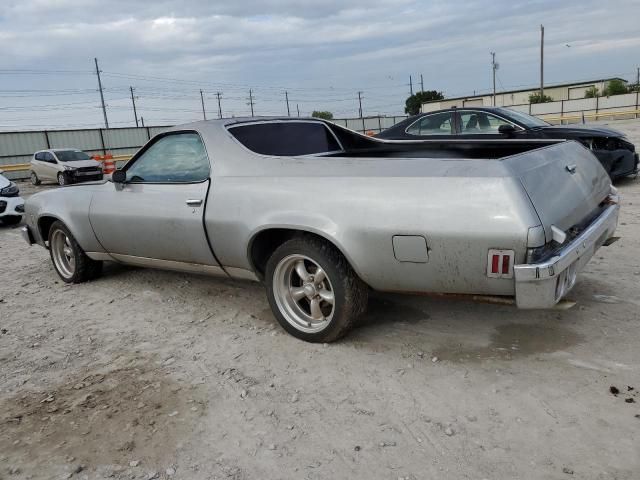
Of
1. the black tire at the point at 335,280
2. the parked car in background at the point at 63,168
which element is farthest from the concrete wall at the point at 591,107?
the black tire at the point at 335,280

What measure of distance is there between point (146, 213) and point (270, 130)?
1.19 m


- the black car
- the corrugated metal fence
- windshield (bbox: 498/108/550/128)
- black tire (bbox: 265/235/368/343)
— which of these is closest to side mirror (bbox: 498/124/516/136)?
the black car

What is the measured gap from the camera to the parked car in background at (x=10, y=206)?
9562 mm

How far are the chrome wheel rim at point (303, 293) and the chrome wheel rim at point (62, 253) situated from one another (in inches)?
110

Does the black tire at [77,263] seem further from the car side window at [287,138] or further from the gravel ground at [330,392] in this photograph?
the car side window at [287,138]

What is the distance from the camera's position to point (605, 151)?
8.17 m

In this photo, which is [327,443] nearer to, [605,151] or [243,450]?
[243,450]

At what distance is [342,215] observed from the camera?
3072mm

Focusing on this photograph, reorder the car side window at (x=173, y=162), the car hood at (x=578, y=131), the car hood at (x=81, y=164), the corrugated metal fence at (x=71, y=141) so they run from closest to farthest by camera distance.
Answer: the car side window at (x=173, y=162) → the car hood at (x=578, y=131) → the car hood at (x=81, y=164) → the corrugated metal fence at (x=71, y=141)

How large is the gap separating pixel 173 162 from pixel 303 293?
5.15ft

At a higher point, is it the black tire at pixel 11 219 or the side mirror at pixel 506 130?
the side mirror at pixel 506 130

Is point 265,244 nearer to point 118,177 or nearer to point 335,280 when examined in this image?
point 335,280

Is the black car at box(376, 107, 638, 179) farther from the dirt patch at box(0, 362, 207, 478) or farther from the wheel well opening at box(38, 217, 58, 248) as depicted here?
the dirt patch at box(0, 362, 207, 478)

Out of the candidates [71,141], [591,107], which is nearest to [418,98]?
[591,107]
